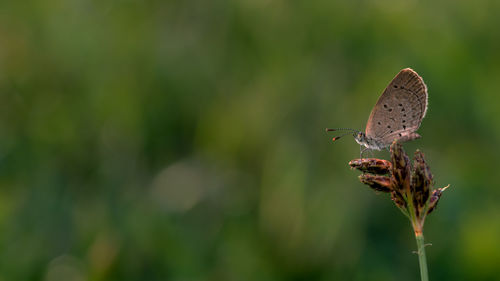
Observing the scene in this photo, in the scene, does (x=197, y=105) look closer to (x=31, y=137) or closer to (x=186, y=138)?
(x=186, y=138)

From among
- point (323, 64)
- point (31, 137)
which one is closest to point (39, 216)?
point (31, 137)

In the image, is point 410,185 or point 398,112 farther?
point 398,112

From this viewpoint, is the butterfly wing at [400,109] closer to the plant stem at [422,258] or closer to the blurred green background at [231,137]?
the plant stem at [422,258]

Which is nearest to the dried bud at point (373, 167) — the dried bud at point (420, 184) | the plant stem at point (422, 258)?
the dried bud at point (420, 184)

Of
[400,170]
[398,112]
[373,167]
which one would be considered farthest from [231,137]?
[400,170]

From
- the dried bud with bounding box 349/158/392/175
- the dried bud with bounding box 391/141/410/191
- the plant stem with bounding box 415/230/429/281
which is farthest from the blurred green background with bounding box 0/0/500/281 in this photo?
the plant stem with bounding box 415/230/429/281

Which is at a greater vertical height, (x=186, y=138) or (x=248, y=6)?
(x=248, y=6)

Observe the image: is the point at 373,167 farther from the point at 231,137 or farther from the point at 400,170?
the point at 231,137
